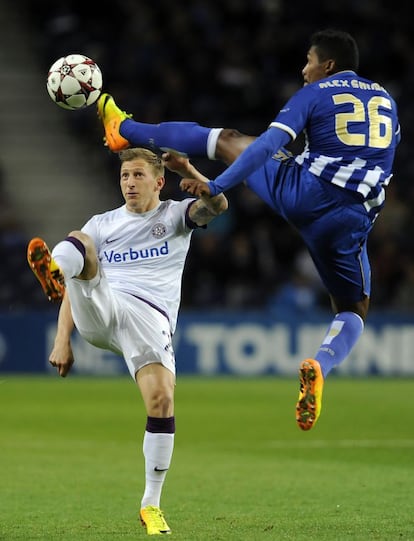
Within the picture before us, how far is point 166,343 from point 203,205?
82 cm

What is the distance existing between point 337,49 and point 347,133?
535 millimetres

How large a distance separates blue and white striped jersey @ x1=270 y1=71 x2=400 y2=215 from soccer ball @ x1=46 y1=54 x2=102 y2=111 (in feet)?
4.12

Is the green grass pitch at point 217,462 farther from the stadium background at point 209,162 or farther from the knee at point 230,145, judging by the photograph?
the knee at point 230,145

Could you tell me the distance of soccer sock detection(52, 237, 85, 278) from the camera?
6426 millimetres

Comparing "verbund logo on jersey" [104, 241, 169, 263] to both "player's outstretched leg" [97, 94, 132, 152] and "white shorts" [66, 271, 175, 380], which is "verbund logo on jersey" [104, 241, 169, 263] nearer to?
"white shorts" [66, 271, 175, 380]

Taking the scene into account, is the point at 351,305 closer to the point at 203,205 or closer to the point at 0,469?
the point at 203,205

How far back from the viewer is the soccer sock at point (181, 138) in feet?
22.4

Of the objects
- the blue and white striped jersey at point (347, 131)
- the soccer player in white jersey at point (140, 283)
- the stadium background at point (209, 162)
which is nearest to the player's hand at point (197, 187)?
the soccer player in white jersey at point (140, 283)

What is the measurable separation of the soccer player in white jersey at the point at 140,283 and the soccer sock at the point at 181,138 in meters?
0.08

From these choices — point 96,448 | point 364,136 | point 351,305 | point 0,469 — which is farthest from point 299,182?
point 96,448

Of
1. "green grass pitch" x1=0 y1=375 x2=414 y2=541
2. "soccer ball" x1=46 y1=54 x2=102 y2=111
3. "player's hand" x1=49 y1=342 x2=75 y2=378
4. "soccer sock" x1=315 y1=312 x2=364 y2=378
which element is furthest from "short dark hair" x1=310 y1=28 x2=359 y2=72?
"green grass pitch" x1=0 y1=375 x2=414 y2=541

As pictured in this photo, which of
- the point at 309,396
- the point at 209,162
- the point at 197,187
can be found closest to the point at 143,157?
the point at 197,187

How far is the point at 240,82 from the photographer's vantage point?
19750 millimetres

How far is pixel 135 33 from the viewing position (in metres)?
20.4
